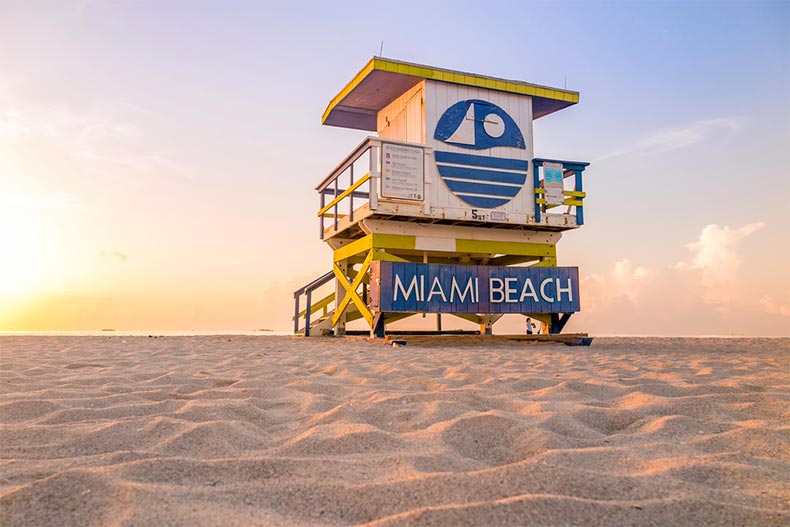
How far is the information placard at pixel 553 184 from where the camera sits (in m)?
11.6

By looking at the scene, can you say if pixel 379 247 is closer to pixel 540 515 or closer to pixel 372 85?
pixel 372 85

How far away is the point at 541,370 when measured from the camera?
15.0 feet

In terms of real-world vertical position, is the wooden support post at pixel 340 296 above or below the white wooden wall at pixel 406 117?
below

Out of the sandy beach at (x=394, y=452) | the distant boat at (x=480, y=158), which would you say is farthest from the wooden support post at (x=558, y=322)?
the sandy beach at (x=394, y=452)

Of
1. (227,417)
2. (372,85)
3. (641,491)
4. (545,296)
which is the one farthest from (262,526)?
(372,85)

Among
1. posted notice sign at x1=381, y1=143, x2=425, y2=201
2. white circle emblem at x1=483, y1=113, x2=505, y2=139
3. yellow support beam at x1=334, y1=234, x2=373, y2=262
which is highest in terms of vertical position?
white circle emblem at x1=483, y1=113, x2=505, y2=139

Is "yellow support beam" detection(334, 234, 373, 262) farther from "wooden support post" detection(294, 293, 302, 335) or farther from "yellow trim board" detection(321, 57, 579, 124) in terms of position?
"yellow trim board" detection(321, 57, 579, 124)

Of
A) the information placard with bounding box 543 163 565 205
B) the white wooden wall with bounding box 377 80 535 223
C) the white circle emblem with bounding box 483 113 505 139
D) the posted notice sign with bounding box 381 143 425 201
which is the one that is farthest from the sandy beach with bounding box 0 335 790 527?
the white circle emblem with bounding box 483 113 505 139

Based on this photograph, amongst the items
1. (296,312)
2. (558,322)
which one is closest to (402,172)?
(558,322)

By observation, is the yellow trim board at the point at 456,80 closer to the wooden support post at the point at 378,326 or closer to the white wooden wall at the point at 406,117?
the white wooden wall at the point at 406,117

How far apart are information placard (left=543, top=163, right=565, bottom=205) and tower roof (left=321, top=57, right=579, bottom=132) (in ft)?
5.91

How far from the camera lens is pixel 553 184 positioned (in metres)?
11.7

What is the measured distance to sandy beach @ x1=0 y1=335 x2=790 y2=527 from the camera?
1.40 metres

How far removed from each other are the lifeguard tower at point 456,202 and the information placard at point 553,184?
1.0 inches
